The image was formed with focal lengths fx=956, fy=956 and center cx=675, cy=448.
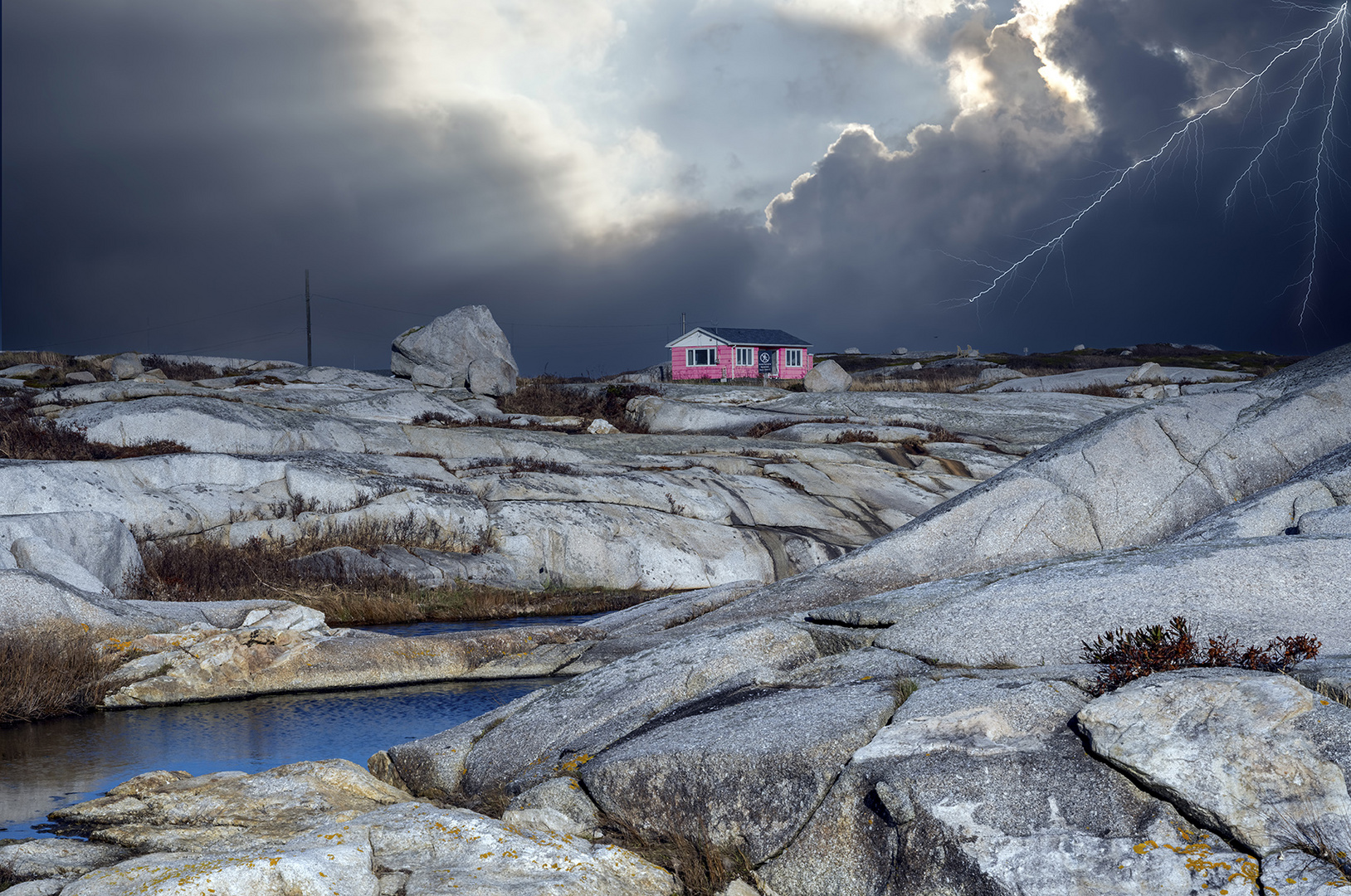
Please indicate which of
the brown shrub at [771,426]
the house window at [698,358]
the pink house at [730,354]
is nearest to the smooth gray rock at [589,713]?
the brown shrub at [771,426]

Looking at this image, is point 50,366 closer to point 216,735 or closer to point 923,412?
point 923,412

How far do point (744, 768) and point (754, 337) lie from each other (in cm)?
7697

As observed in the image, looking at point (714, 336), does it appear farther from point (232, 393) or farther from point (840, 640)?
point (840, 640)

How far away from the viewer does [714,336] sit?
81.6m

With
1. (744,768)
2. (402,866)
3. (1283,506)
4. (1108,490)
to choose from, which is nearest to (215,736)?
(402,866)

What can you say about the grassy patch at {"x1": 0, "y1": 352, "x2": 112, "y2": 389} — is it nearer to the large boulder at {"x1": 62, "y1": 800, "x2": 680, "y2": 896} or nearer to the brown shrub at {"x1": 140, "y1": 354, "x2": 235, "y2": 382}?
the brown shrub at {"x1": 140, "y1": 354, "x2": 235, "y2": 382}

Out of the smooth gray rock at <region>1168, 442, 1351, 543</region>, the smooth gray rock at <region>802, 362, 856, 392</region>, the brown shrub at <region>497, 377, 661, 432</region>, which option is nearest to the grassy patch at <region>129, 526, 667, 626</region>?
the smooth gray rock at <region>1168, 442, 1351, 543</region>

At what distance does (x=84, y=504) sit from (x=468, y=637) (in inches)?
462

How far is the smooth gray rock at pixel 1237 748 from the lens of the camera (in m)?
6.13

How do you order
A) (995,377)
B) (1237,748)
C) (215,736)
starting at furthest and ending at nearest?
(995,377), (215,736), (1237,748)

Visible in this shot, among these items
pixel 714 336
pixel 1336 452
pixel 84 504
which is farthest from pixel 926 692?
pixel 714 336

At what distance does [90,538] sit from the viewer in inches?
802

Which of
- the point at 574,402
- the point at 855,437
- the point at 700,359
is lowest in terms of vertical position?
the point at 855,437

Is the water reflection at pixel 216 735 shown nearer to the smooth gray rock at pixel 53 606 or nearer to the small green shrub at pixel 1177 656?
the smooth gray rock at pixel 53 606
